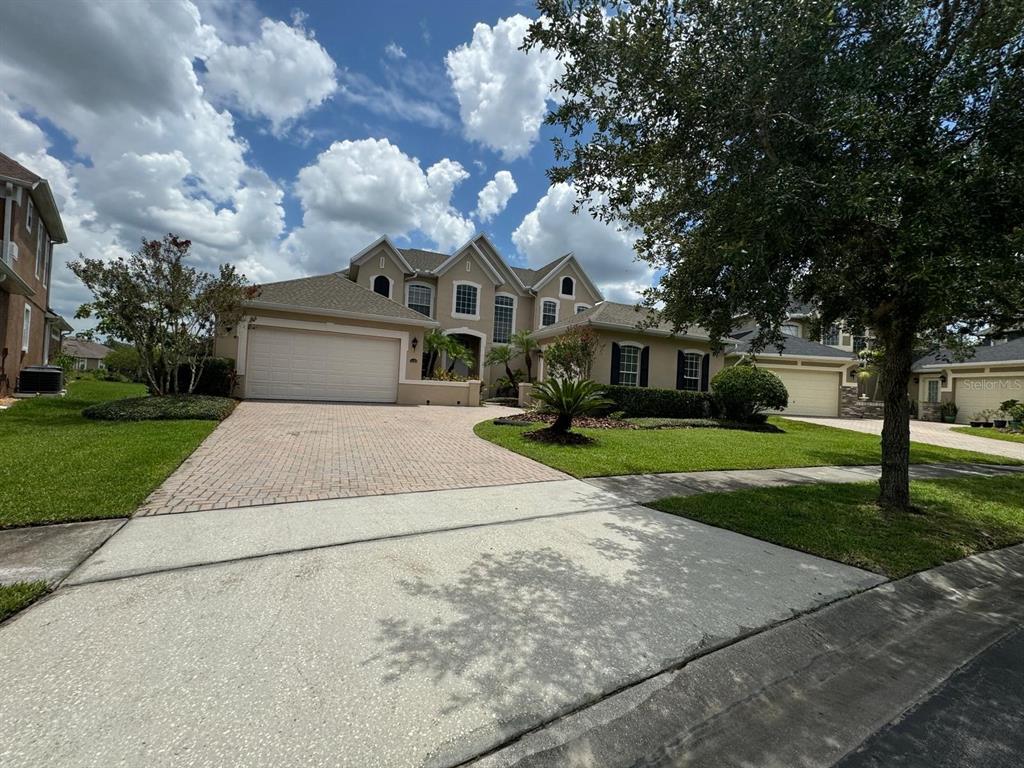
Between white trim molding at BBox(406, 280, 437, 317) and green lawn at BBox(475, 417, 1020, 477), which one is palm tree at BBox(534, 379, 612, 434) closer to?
green lawn at BBox(475, 417, 1020, 477)

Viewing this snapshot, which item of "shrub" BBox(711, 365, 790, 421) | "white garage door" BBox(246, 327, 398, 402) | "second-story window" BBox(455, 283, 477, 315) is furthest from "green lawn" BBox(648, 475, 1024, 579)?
"second-story window" BBox(455, 283, 477, 315)

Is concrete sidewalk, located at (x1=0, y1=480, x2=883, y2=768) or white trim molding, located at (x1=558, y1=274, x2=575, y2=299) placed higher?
white trim molding, located at (x1=558, y1=274, x2=575, y2=299)

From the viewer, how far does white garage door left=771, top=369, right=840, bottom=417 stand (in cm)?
2362

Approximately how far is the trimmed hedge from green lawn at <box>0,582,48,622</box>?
45.0 feet

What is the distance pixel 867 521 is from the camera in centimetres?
520

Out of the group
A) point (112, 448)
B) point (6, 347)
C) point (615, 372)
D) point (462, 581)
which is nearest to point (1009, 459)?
point (615, 372)

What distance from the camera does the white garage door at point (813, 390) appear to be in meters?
23.6

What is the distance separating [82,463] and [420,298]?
698 inches

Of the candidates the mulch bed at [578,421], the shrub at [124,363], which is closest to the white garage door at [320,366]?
the mulch bed at [578,421]

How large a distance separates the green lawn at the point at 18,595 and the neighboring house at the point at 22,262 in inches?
467

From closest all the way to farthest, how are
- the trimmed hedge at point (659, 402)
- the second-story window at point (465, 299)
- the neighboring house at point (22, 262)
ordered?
the neighboring house at point (22, 262) → the trimmed hedge at point (659, 402) → the second-story window at point (465, 299)

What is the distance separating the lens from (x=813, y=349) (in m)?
23.9

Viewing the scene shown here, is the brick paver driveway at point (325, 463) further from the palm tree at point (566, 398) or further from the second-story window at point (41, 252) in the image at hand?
the second-story window at point (41, 252)

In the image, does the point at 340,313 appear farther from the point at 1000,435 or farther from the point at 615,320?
the point at 1000,435
